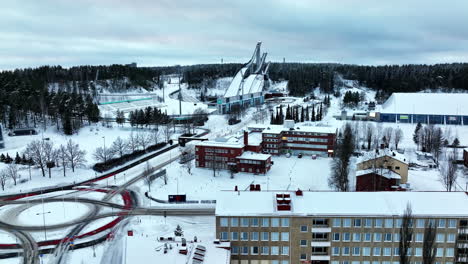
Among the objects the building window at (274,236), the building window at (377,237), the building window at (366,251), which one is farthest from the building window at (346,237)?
the building window at (274,236)

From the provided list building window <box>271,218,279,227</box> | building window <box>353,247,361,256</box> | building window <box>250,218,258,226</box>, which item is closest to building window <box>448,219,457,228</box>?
building window <box>353,247,361,256</box>

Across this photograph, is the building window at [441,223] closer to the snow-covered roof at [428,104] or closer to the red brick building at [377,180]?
the red brick building at [377,180]

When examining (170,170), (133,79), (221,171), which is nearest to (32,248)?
(170,170)

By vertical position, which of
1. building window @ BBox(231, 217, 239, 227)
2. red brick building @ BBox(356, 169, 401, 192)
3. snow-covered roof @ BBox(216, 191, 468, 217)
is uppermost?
snow-covered roof @ BBox(216, 191, 468, 217)

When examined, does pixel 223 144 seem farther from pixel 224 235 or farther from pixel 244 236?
pixel 244 236

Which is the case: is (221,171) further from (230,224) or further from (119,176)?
(230,224)

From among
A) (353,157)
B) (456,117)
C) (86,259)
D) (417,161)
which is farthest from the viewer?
(456,117)

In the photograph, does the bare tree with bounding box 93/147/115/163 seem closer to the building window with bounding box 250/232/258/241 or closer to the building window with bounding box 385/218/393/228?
the building window with bounding box 250/232/258/241
